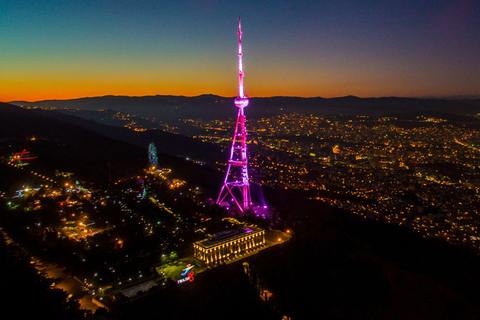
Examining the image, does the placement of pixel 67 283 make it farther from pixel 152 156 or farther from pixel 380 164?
pixel 380 164

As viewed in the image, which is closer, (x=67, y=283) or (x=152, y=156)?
(x=67, y=283)

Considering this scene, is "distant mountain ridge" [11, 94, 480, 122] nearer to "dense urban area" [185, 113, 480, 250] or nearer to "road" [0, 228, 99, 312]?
"dense urban area" [185, 113, 480, 250]

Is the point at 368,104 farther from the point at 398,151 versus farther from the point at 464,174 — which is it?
the point at 464,174

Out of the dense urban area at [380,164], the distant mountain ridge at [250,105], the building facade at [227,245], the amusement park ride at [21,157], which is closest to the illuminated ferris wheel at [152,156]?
the dense urban area at [380,164]

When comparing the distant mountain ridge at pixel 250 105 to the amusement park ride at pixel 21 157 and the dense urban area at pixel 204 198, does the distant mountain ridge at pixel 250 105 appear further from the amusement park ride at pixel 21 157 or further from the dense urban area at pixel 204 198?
the amusement park ride at pixel 21 157

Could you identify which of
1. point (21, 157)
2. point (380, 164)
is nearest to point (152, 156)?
point (21, 157)

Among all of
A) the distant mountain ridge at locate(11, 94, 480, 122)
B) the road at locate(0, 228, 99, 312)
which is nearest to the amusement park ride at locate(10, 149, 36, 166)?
the road at locate(0, 228, 99, 312)
